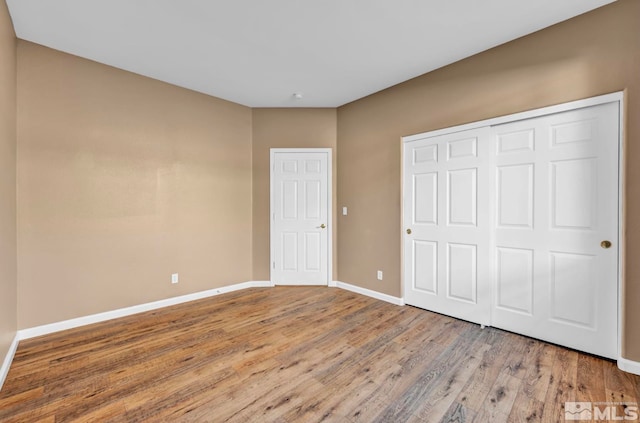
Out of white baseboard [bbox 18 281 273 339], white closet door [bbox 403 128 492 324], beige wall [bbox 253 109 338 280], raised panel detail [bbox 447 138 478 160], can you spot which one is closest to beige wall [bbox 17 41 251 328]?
white baseboard [bbox 18 281 273 339]

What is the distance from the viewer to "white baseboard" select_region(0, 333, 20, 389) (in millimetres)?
1911

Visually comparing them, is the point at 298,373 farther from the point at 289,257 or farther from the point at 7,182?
the point at 7,182

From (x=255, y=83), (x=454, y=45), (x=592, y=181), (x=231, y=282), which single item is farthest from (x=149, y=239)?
(x=592, y=181)

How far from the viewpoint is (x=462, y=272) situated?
292 centimetres

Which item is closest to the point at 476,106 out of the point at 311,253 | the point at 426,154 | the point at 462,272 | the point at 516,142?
the point at 516,142

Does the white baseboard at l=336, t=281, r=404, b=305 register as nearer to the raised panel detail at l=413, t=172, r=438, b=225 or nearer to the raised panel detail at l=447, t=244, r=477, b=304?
the raised panel detail at l=447, t=244, r=477, b=304

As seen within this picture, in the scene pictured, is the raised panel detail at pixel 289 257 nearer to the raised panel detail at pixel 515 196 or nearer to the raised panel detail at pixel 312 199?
the raised panel detail at pixel 312 199

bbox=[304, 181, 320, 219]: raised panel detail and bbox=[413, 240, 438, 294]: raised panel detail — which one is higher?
bbox=[304, 181, 320, 219]: raised panel detail

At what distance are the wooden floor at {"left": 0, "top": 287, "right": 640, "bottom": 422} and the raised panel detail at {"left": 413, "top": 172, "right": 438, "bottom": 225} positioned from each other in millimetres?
1116

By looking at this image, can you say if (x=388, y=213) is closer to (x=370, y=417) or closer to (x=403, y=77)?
(x=403, y=77)

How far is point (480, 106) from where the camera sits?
274 cm

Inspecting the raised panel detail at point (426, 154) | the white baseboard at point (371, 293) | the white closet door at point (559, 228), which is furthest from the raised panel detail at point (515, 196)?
the white baseboard at point (371, 293)

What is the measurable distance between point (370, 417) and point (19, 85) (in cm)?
390

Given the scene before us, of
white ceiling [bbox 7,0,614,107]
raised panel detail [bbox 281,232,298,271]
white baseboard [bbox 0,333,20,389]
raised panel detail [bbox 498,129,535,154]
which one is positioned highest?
white ceiling [bbox 7,0,614,107]
